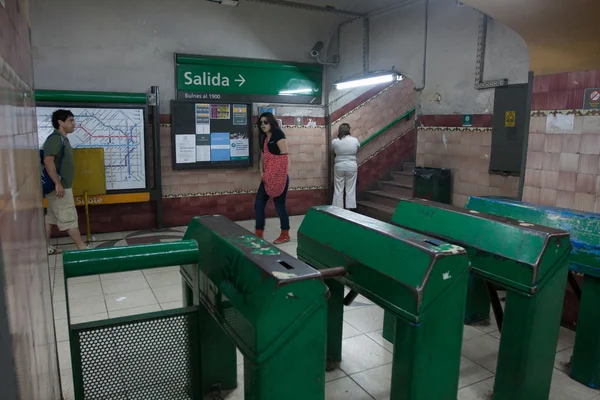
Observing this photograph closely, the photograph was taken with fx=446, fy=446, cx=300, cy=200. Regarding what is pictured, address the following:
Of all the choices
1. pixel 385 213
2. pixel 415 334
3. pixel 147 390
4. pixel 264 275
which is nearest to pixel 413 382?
pixel 415 334

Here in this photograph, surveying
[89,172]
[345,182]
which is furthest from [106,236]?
[345,182]

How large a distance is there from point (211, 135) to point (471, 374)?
187 inches

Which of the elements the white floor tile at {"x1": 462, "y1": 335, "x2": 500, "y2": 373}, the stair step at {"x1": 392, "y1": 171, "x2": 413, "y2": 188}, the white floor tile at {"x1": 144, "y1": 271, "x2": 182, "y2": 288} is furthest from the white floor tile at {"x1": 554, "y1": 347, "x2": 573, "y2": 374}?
the stair step at {"x1": 392, "y1": 171, "x2": 413, "y2": 188}

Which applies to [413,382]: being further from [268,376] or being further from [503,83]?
[503,83]

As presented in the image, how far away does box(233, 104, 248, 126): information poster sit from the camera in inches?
255

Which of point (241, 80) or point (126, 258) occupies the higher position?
point (241, 80)

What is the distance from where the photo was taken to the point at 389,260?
6.81ft

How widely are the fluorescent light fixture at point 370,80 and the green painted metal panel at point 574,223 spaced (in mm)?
3145

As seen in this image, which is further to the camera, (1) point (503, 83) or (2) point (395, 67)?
(2) point (395, 67)

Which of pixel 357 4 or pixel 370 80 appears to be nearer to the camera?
pixel 370 80

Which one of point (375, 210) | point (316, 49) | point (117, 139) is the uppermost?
point (316, 49)

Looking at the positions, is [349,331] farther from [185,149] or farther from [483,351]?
[185,149]

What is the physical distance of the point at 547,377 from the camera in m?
2.38

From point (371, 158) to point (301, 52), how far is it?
6.80 feet
